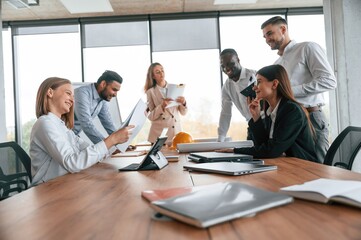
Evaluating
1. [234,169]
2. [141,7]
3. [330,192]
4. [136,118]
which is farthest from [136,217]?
[141,7]

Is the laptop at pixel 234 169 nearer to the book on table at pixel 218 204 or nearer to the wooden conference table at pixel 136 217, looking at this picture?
the wooden conference table at pixel 136 217

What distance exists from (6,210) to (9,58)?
5992 mm

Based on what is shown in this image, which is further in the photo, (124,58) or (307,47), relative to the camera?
(124,58)

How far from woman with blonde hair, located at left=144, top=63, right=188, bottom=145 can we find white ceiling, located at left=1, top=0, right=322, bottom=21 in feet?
6.21

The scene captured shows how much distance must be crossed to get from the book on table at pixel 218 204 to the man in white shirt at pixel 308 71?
66.0 inches

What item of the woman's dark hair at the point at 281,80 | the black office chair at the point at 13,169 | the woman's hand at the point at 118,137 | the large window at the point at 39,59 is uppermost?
the large window at the point at 39,59

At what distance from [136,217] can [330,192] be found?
0.46 metres

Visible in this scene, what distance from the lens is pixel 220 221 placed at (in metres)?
0.69

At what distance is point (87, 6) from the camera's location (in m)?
5.33

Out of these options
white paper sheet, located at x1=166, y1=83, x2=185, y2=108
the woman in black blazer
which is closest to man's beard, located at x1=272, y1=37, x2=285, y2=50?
the woman in black blazer

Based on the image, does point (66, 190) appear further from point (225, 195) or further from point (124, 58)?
point (124, 58)

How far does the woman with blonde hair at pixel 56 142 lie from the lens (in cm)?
178

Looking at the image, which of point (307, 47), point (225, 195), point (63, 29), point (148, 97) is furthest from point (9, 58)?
point (225, 195)

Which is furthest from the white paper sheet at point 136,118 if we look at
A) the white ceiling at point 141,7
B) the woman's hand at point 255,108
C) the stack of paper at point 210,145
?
the white ceiling at point 141,7
